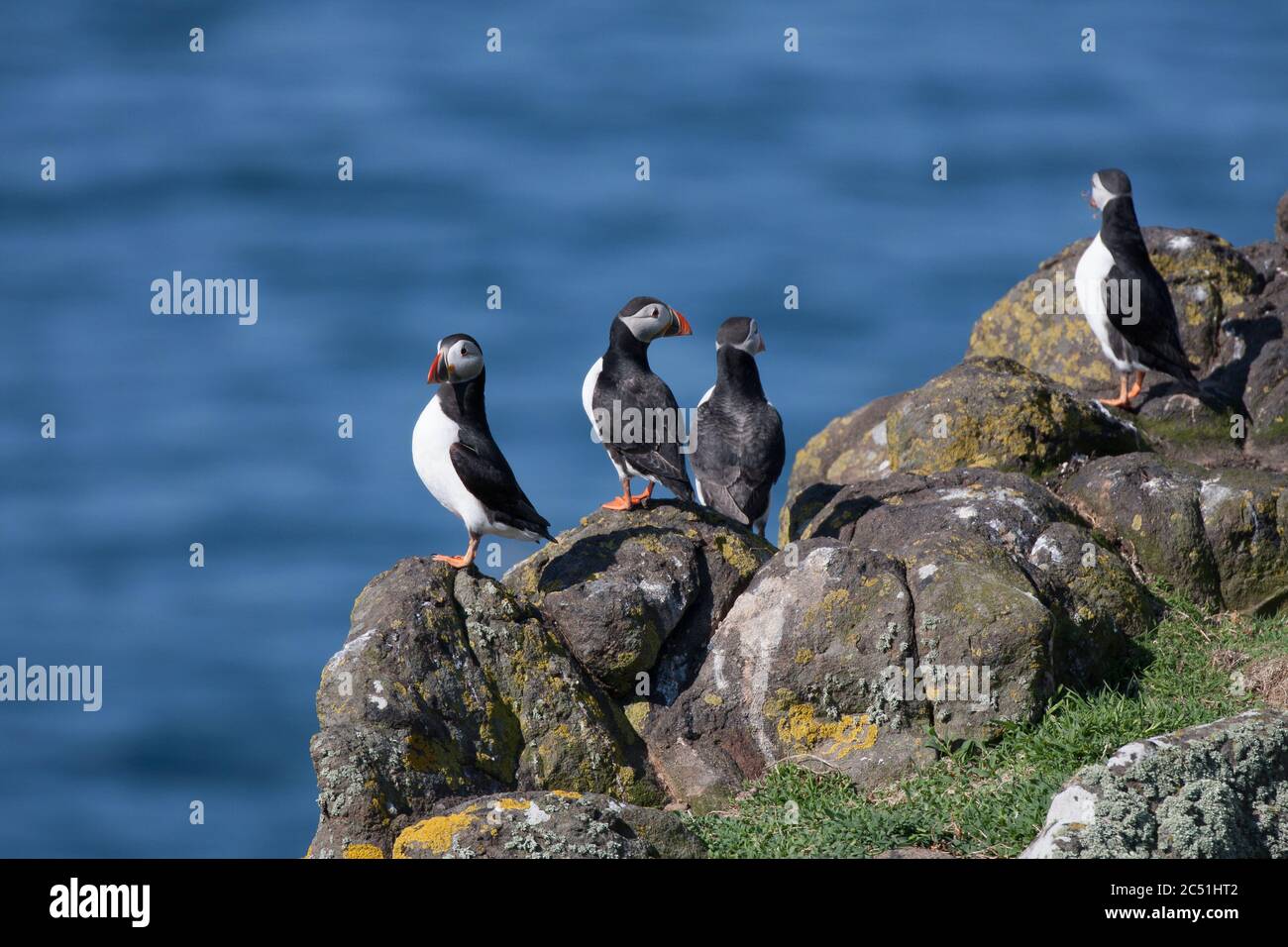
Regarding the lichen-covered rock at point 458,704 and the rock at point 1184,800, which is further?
the lichen-covered rock at point 458,704

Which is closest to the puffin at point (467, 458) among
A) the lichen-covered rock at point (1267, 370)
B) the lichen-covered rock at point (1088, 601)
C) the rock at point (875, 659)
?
the rock at point (875, 659)

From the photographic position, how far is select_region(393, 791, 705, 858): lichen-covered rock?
268 inches

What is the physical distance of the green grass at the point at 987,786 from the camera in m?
7.62

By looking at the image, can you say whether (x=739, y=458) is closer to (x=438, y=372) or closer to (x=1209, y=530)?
(x=438, y=372)

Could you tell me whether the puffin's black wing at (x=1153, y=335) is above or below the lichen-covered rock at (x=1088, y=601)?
above

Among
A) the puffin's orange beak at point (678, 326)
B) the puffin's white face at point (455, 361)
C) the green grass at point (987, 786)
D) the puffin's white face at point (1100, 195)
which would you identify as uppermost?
the puffin's white face at point (1100, 195)

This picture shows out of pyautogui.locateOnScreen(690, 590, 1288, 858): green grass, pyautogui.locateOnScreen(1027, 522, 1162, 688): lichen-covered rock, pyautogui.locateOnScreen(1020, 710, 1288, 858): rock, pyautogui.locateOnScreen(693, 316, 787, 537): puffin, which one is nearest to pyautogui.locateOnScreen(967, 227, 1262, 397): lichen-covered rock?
pyautogui.locateOnScreen(693, 316, 787, 537): puffin

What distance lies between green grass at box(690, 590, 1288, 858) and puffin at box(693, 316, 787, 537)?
9.81 ft

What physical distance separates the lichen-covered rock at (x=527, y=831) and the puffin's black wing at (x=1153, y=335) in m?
6.94

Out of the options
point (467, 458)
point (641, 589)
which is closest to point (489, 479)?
point (467, 458)

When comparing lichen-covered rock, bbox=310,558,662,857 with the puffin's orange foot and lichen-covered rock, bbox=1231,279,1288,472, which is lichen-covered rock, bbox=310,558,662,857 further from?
lichen-covered rock, bbox=1231,279,1288,472

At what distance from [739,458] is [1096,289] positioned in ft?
11.0

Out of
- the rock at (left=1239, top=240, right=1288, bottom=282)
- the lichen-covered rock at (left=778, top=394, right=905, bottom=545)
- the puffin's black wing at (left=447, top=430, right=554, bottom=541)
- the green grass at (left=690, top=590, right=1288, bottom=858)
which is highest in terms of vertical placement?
the rock at (left=1239, top=240, right=1288, bottom=282)

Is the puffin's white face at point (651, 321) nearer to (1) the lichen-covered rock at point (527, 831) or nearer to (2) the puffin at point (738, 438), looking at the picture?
(2) the puffin at point (738, 438)
